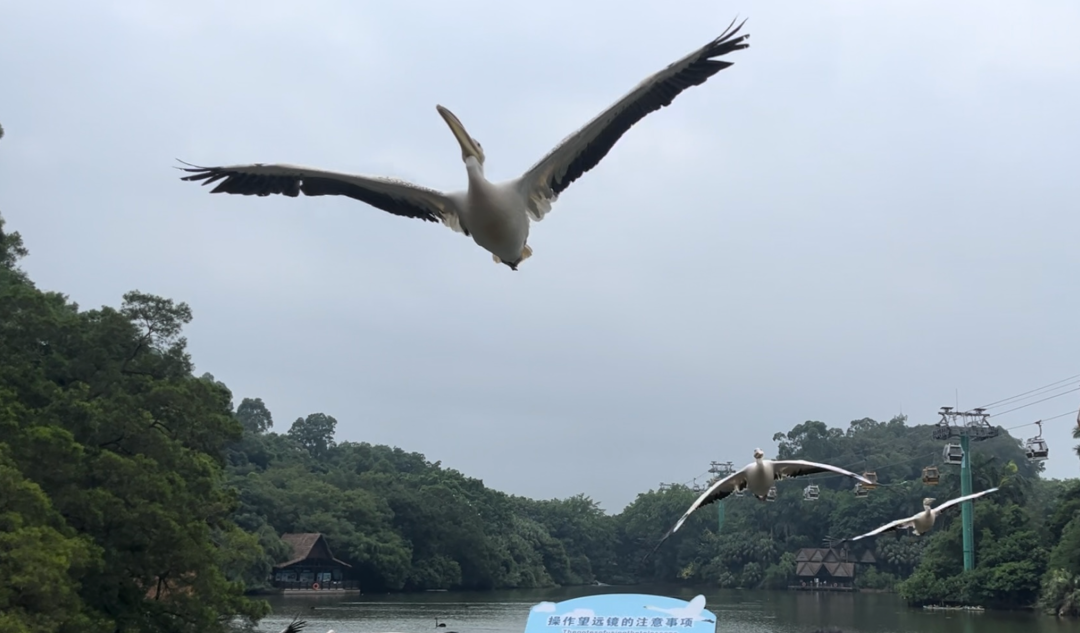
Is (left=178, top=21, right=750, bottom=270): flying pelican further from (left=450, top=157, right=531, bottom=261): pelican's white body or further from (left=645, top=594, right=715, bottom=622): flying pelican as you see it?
(left=645, top=594, right=715, bottom=622): flying pelican

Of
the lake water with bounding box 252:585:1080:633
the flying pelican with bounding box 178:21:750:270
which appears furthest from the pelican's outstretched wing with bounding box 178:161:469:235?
the lake water with bounding box 252:585:1080:633

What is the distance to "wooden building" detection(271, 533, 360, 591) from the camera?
162 ft

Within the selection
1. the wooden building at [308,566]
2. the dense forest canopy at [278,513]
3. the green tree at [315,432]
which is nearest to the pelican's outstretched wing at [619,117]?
the dense forest canopy at [278,513]

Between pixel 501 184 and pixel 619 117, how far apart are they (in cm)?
88

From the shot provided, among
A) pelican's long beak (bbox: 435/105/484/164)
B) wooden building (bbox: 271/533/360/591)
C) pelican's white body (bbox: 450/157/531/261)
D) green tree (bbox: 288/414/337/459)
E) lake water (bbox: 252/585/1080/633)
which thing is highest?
green tree (bbox: 288/414/337/459)

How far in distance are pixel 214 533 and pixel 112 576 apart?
5605 mm

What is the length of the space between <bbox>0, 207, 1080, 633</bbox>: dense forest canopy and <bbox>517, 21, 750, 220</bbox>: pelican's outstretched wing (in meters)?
A: 9.82

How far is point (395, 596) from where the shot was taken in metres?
51.3

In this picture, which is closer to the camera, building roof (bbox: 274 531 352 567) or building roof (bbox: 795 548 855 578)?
building roof (bbox: 274 531 352 567)

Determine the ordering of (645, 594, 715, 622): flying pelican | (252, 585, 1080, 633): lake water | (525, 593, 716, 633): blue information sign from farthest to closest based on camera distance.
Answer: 1. (252, 585, 1080, 633): lake water
2. (645, 594, 715, 622): flying pelican
3. (525, 593, 716, 633): blue information sign

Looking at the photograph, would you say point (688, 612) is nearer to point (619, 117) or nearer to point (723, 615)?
point (619, 117)

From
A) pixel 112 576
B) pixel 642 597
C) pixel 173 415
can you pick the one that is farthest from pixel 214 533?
pixel 642 597

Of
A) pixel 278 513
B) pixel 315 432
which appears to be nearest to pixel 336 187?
pixel 278 513

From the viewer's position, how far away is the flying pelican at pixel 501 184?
288 inches
